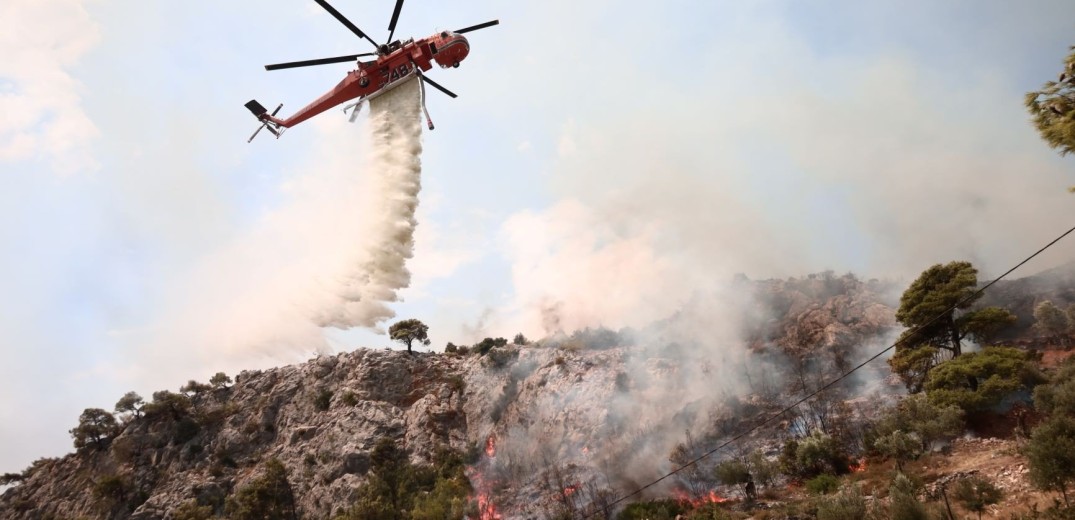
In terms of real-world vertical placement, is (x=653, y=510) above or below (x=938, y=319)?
below

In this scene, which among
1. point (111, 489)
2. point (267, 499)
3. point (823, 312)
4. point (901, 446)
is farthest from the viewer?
point (111, 489)

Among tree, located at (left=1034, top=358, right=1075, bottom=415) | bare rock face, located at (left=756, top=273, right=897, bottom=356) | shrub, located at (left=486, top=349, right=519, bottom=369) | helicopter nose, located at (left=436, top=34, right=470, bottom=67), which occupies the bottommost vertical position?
→ tree, located at (left=1034, top=358, right=1075, bottom=415)

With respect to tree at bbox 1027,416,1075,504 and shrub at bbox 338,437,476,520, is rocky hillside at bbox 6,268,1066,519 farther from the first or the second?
tree at bbox 1027,416,1075,504

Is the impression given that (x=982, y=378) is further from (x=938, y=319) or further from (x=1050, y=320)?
(x=1050, y=320)

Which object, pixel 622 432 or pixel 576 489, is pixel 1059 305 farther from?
pixel 576 489

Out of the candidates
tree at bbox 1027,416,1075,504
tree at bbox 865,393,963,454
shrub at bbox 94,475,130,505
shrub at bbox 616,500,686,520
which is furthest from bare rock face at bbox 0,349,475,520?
tree at bbox 1027,416,1075,504

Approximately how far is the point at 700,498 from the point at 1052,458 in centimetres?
2609

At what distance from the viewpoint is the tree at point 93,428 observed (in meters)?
92.9

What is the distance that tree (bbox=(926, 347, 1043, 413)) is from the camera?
4462cm

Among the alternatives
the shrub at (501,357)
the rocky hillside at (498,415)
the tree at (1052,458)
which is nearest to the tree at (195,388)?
the rocky hillside at (498,415)

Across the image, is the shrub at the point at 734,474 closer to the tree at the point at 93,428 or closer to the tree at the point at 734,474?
the tree at the point at 734,474

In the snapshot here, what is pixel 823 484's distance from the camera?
41.6m

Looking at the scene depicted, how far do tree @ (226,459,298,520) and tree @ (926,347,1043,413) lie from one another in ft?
233

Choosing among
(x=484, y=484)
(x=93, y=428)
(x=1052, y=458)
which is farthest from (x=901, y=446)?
(x=93, y=428)
